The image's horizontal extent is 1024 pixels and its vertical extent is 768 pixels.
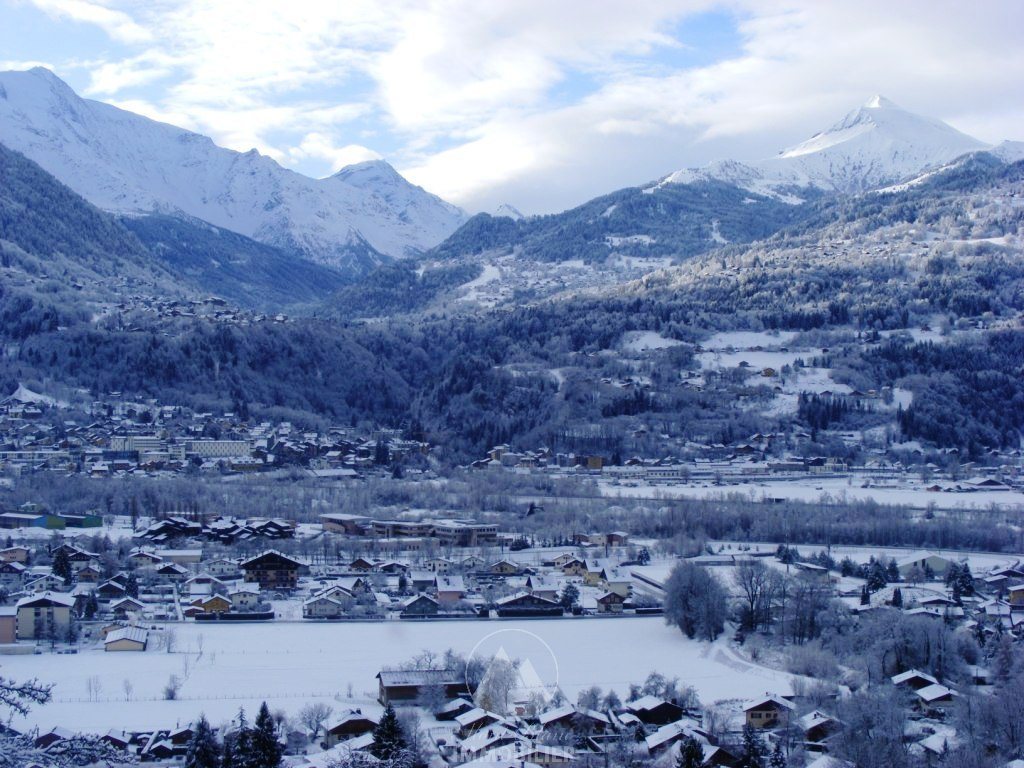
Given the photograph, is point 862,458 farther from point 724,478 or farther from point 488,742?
point 488,742

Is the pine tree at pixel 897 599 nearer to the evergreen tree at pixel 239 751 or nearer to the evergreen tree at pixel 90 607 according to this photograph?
the evergreen tree at pixel 239 751

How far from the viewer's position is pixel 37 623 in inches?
969

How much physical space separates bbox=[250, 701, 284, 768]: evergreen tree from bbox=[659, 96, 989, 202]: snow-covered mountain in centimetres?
12341

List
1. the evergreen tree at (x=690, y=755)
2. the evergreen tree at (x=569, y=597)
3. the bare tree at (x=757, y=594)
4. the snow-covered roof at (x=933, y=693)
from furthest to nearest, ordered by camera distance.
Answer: the evergreen tree at (x=569, y=597), the bare tree at (x=757, y=594), the snow-covered roof at (x=933, y=693), the evergreen tree at (x=690, y=755)

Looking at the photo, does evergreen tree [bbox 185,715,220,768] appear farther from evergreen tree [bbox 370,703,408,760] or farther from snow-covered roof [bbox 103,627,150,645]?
snow-covered roof [bbox 103,627,150,645]

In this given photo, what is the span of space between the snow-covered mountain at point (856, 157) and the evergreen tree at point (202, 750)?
406ft

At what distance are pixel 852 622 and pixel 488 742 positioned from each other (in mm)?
9848

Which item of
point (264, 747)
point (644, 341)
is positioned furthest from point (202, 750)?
point (644, 341)

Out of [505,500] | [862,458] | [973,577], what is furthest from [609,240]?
[973,577]

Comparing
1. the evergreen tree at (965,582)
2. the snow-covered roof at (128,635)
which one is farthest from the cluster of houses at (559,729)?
the evergreen tree at (965,582)

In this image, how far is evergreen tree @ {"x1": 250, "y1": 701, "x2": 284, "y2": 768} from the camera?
1597 cm

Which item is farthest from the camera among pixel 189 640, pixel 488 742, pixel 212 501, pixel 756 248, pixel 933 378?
pixel 756 248

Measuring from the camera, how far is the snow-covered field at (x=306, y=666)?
1961 centimetres

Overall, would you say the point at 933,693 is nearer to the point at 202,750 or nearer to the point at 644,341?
the point at 202,750
